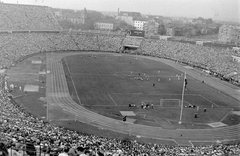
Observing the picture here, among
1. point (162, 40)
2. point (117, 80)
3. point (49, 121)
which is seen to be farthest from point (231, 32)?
point (49, 121)

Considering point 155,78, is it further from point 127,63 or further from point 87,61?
point 87,61

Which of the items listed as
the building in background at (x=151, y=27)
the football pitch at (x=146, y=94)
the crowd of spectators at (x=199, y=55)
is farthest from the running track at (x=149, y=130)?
the building in background at (x=151, y=27)

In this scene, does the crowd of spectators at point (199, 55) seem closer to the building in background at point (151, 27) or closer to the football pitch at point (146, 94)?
the football pitch at point (146, 94)

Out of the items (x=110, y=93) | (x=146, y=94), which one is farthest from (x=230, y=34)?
(x=110, y=93)

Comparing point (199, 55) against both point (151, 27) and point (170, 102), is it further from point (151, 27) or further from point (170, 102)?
point (151, 27)

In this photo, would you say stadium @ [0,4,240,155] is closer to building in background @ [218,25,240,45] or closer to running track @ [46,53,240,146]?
running track @ [46,53,240,146]

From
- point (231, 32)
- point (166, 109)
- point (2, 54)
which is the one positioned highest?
point (231, 32)

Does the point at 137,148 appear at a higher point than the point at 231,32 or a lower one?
lower
